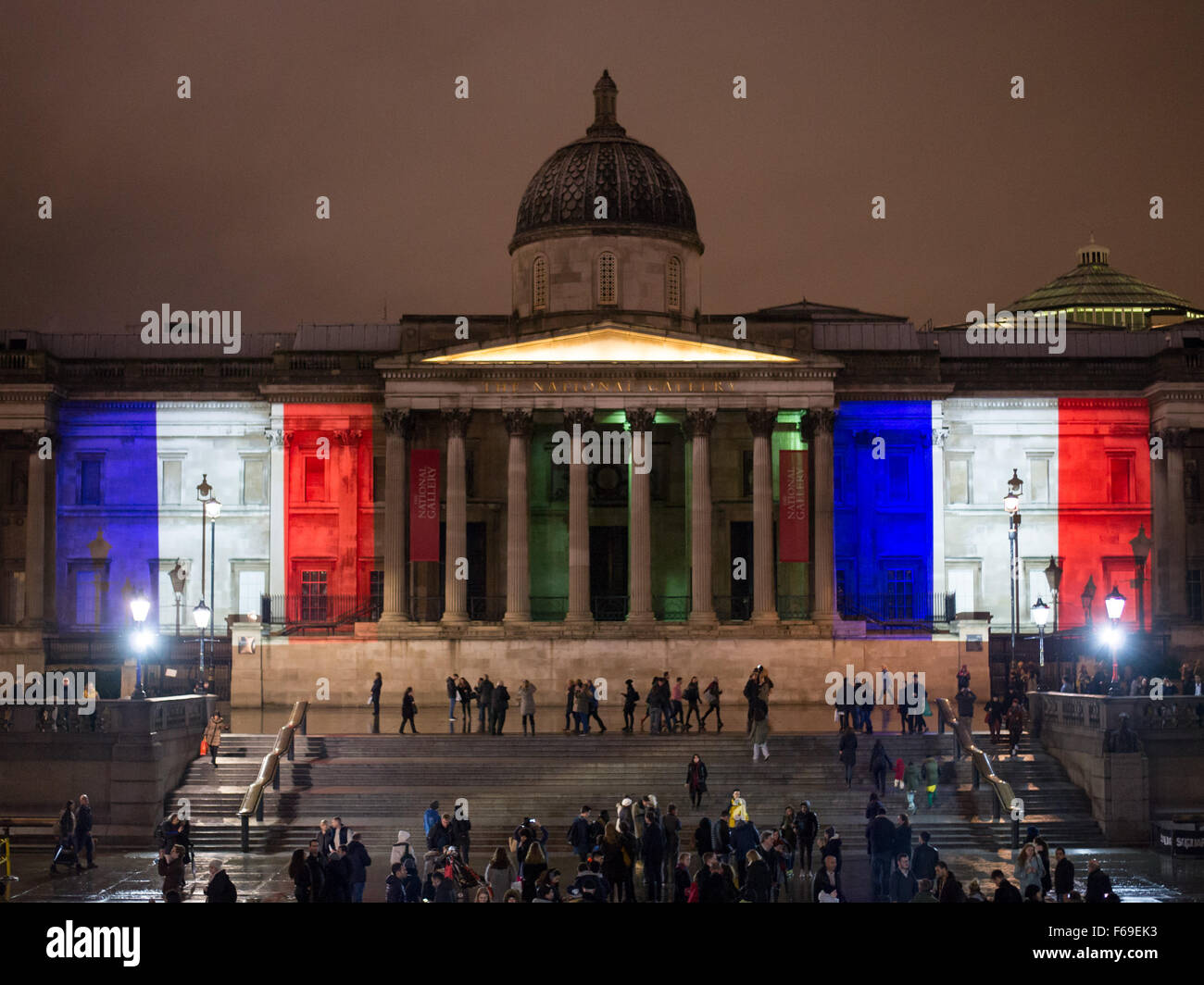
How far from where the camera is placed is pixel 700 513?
59.6 meters

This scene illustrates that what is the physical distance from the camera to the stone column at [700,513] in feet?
193

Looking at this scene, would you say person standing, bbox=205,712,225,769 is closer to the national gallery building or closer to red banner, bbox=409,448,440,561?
the national gallery building

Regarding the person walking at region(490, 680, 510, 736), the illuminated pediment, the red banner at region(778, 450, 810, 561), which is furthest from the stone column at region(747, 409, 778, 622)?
the person walking at region(490, 680, 510, 736)

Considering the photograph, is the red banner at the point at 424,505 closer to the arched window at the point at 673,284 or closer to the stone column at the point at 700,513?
the stone column at the point at 700,513

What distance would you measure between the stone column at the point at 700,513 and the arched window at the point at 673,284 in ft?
21.4

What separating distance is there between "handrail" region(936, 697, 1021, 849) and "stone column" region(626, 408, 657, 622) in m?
15.4

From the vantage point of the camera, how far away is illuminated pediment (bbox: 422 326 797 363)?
59688mm

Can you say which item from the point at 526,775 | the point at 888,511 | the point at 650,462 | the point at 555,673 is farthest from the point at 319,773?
the point at 888,511

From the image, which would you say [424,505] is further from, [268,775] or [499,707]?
A: [268,775]

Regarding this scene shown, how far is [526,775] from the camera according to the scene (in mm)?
43031

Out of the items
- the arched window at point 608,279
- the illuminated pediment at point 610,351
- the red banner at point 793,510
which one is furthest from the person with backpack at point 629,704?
the arched window at point 608,279

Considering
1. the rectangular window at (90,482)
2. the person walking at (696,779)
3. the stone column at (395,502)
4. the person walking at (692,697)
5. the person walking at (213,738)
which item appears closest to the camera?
the person walking at (696,779)

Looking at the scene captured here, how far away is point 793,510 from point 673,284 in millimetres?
11092
